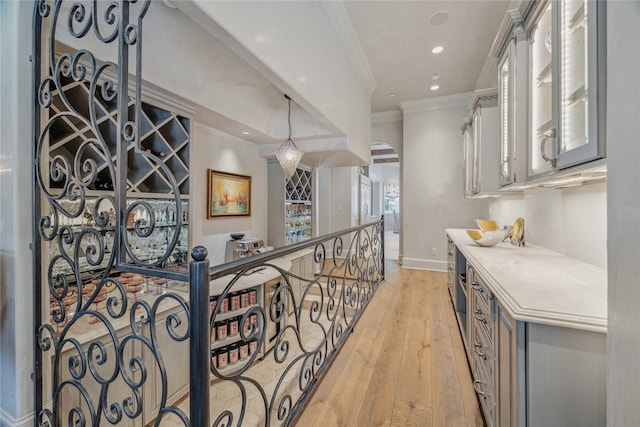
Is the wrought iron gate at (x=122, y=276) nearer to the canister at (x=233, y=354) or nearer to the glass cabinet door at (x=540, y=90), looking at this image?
the canister at (x=233, y=354)

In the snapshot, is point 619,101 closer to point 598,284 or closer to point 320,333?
point 598,284

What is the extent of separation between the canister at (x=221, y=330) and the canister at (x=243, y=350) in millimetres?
218

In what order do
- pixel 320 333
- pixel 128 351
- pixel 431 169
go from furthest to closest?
1. pixel 431 169
2. pixel 320 333
3. pixel 128 351

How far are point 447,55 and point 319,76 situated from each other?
6.97ft

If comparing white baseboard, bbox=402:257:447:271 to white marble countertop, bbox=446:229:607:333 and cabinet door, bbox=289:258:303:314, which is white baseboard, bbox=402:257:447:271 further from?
white marble countertop, bbox=446:229:607:333

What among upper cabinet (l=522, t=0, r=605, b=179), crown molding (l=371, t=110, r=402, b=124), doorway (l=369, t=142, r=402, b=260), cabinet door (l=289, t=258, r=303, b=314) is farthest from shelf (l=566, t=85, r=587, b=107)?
doorway (l=369, t=142, r=402, b=260)

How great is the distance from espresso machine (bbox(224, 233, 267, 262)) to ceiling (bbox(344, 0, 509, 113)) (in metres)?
2.81

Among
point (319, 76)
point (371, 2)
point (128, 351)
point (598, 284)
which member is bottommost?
point (128, 351)

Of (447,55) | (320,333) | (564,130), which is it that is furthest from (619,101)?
(447,55)

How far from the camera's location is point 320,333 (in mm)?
3219

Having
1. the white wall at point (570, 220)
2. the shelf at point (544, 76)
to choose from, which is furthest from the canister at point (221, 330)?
the shelf at point (544, 76)

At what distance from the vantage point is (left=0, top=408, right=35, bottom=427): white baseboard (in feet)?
3.81

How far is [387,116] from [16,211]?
5.69 meters

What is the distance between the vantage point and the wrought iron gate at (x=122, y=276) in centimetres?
91
